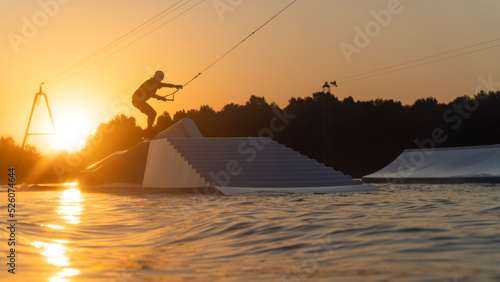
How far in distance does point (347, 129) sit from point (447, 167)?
36596 millimetres

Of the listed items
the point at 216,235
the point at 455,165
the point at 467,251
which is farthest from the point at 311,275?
the point at 455,165

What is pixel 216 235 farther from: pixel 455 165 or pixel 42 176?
pixel 42 176

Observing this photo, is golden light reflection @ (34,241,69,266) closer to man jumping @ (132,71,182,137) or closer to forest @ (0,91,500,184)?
man jumping @ (132,71,182,137)

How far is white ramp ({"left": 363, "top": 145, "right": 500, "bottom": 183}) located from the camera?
2452 centimetres

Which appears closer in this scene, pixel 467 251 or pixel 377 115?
pixel 467 251

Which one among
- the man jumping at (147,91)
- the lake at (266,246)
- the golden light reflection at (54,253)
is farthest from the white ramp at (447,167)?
the golden light reflection at (54,253)

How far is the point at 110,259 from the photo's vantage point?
4992 mm

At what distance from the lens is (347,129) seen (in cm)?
6456

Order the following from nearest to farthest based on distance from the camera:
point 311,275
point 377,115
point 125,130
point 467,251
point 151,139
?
1. point 311,275
2. point 467,251
3. point 151,139
4. point 377,115
5. point 125,130

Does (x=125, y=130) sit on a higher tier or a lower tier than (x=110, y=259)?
higher

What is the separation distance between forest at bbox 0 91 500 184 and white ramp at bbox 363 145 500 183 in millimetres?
24029

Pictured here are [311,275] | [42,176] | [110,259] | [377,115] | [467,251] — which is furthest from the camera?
[377,115]

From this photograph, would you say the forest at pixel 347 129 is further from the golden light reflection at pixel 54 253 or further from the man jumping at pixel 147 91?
the golden light reflection at pixel 54 253

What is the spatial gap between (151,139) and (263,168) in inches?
284
